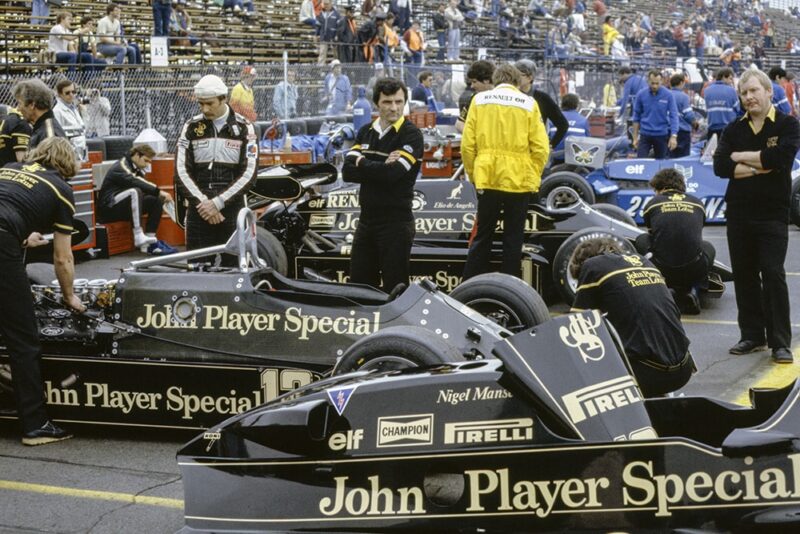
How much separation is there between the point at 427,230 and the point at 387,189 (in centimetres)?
247

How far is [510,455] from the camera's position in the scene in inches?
156

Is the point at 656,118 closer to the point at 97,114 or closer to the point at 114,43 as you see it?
the point at 97,114

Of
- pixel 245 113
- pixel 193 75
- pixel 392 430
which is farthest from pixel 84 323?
pixel 193 75

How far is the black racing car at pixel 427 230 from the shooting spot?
29.2 feet

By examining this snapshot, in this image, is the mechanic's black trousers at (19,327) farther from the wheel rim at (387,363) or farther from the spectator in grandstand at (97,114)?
the spectator in grandstand at (97,114)

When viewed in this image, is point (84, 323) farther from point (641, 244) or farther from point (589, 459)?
point (641, 244)

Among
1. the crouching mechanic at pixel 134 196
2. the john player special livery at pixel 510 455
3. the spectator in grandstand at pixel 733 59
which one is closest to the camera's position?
the john player special livery at pixel 510 455

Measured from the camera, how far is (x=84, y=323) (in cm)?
634

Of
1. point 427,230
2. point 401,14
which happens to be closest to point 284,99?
point 401,14

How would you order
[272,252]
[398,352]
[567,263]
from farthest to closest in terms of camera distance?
[567,263] → [272,252] → [398,352]

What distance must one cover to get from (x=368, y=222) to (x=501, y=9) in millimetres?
26500

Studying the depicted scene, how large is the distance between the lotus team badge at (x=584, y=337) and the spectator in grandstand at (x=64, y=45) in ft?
44.8

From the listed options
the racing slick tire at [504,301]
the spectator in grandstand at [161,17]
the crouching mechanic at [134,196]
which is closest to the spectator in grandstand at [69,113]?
the crouching mechanic at [134,196]

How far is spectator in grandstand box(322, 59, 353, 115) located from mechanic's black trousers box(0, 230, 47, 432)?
1486cm
